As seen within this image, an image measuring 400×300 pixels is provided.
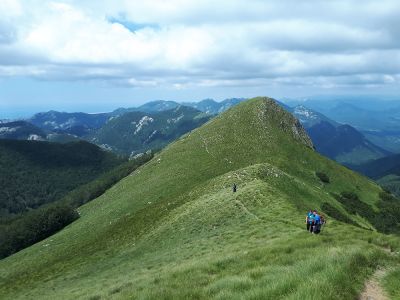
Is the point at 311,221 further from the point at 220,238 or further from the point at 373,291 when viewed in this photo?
the point at 373,291

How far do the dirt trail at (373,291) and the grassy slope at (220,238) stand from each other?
32 cm

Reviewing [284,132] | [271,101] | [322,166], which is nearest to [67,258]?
[322,166]

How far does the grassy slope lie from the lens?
51.6 ft

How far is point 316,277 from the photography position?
1338 centimetres

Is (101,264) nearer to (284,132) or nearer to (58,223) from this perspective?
(58,223)

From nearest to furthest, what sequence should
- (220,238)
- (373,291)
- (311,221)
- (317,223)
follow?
(373,291) → (317,223) → (311,221) → (220,238)

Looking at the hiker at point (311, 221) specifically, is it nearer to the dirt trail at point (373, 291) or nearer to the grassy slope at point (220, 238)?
the grassy slope at point (220, 238)

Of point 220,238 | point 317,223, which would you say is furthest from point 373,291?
point 220,238

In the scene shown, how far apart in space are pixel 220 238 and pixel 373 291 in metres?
25.2

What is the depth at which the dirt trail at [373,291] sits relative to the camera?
1367 centimetres

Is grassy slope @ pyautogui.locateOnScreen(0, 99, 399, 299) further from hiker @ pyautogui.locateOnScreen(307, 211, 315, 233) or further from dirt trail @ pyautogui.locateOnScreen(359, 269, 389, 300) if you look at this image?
hiker @ pyautogui.locateOnScreen(307, 211, 315, 233)

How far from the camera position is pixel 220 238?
1533 inches

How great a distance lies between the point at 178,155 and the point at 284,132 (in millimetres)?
41326

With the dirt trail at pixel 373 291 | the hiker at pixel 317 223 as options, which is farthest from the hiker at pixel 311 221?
the dirt trail at pixel 373 291
